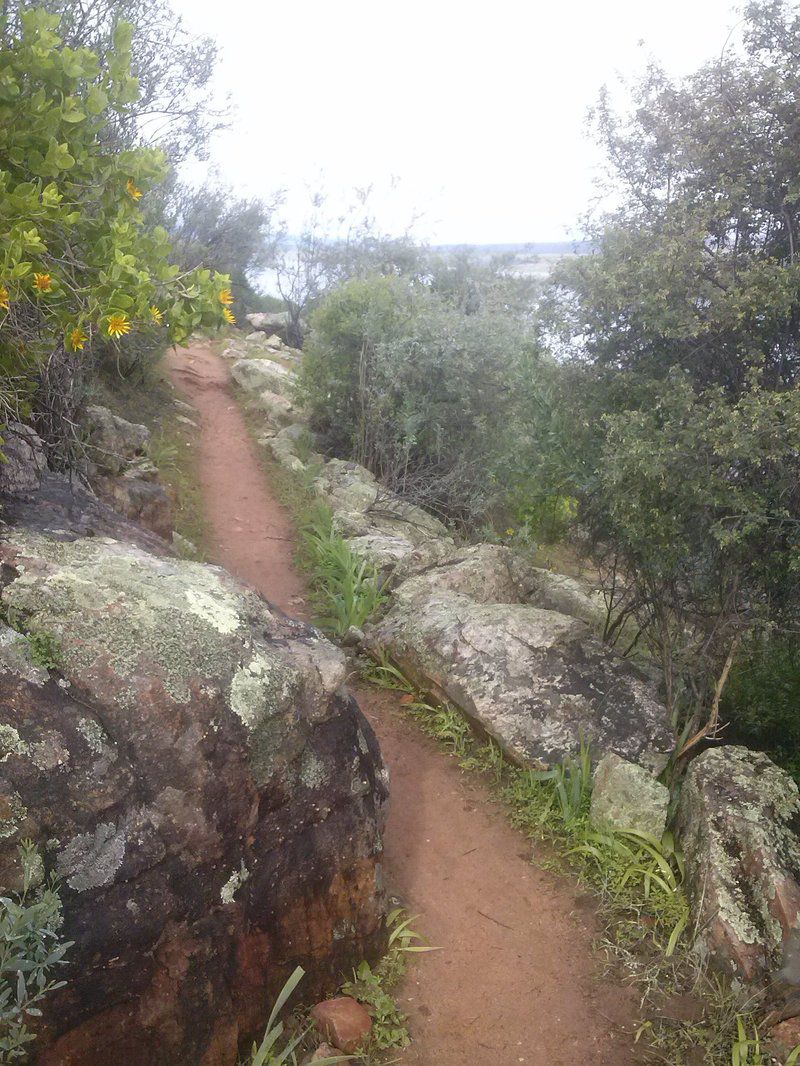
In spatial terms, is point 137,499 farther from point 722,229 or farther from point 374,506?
point 722,229

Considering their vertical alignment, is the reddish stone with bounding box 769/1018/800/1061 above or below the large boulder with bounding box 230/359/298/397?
below

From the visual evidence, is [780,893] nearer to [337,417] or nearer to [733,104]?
[733,104]

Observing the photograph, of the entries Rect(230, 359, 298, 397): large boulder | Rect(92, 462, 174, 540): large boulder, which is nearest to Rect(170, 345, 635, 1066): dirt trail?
Rect(92, 462, 174, 540): large boulder

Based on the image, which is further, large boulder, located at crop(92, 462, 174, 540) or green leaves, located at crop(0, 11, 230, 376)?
large boulder, located at crop(92, 462, 174, 540)

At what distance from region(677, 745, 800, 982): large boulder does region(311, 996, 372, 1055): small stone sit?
5.60 ft

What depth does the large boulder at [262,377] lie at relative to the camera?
1462 centimetres

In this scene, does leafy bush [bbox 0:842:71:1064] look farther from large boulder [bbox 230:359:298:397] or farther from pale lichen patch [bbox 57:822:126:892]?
large boulder [bbox 230:359:298:397]

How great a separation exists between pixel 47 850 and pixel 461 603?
14.3 ft

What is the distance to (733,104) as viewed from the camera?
4.91 meters

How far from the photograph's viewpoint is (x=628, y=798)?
15.9ft

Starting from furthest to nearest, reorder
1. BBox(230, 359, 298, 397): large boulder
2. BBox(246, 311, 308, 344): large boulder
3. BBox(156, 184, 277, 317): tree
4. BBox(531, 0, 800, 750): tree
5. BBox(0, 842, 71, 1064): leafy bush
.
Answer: BBox(246, 311, 308, 344): large boulder, BBox(156, 184, 277, 317): tree, BBox(230, 359, 298, 397): large boulder, BBox(531, 0, 800, 750): tree, BBox(0, 842, 71, 1064): leafy bush

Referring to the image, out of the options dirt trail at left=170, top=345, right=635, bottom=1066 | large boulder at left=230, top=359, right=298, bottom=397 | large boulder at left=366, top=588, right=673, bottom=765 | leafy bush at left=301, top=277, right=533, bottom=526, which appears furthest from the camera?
large boulder at left=230, top=359, right=298, bottom=397

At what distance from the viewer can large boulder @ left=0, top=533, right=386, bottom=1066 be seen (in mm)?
2787

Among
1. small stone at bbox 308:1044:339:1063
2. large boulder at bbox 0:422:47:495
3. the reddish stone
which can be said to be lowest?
small stone at bbox 308:1044:339:1063
